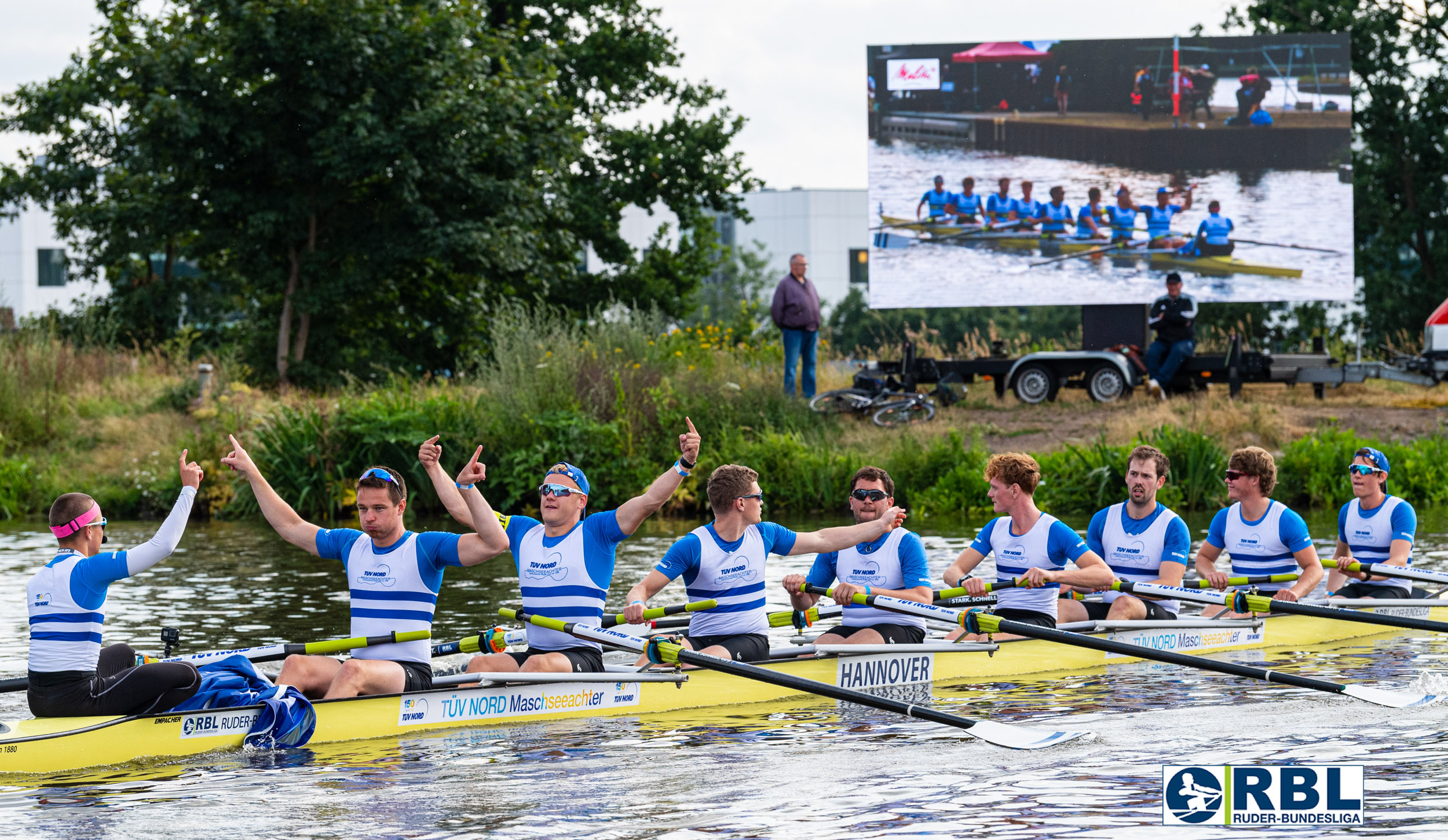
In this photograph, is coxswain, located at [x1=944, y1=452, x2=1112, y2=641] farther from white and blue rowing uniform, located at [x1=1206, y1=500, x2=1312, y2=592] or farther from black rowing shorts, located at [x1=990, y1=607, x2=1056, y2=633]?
white and blue rowing uniform, located at [x1=1206, y1=500, x2=1312, y2=592]

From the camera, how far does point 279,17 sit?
2306 cm

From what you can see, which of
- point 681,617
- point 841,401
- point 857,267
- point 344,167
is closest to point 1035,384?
point 841,401

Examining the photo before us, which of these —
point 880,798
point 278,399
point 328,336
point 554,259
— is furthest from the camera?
point 554,259

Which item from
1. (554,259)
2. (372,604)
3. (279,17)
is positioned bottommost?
(372,604)

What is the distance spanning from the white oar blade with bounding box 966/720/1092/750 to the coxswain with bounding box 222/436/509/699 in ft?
8.62

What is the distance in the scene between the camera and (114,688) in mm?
7305

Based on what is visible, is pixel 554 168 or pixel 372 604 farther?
pixel 554 168

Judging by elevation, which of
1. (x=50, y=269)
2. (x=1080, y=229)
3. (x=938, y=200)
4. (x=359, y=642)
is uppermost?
(x=50, y=269)

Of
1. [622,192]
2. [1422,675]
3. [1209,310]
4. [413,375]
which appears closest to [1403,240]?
[1209,310]

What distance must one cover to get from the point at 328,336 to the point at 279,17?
527cm

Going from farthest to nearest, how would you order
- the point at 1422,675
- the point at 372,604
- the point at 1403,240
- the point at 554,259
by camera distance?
the point at 1403,240 → the point at 554,259 → the point at 1422,675 → the point at 372,604

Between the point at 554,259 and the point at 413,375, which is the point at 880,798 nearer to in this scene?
the point at 413,375

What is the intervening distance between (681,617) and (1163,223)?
→ 16.8 meters

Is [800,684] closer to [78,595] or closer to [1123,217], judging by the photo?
[78,595]
